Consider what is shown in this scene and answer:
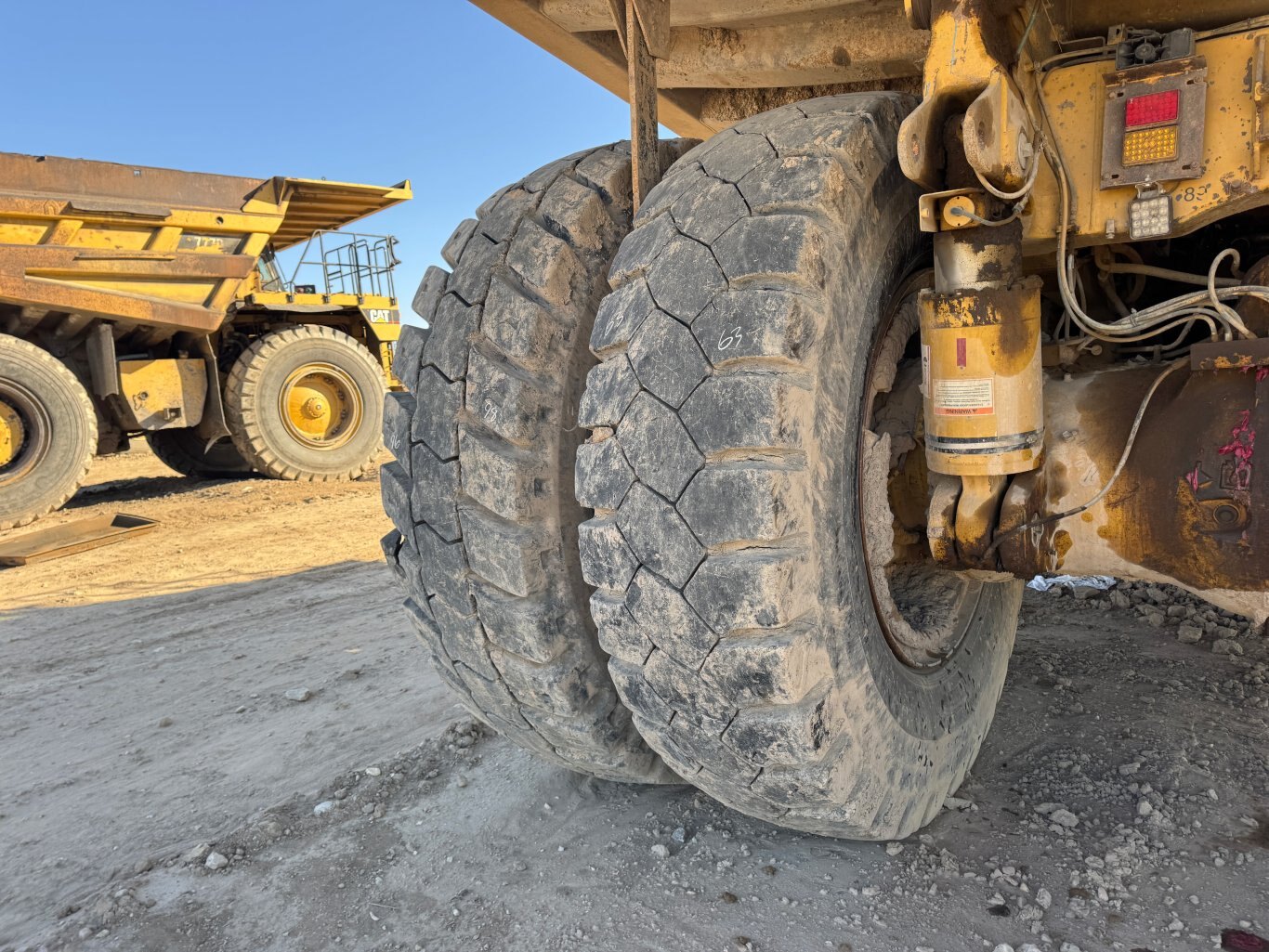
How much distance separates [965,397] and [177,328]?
9520 millimetres

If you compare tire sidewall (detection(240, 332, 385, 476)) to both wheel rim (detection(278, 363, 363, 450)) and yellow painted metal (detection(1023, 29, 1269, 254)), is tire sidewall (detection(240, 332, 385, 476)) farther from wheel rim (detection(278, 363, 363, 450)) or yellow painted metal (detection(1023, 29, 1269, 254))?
yellow painted metal (detection(1023, 29, 1269, 254))

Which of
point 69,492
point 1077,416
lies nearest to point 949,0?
point 1077,416

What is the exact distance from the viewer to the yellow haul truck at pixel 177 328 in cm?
825

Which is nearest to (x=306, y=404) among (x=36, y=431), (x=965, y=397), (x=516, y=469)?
(x=36, y=431)

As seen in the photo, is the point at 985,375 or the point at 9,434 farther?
the point at 9,434

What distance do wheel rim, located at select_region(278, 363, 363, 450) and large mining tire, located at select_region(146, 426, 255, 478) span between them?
1237 mm

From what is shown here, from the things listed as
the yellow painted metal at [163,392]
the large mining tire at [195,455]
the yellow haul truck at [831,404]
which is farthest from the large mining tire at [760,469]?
the large mining tire at [195,455]

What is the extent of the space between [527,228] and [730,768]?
1.28m

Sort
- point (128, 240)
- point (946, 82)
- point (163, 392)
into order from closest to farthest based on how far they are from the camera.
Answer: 1. point (946, 82)
2. point (128, 240)
3. point (163, 392)

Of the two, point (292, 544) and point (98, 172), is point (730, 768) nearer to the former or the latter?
point (292, 544)

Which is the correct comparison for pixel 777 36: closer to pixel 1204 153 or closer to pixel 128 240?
pixel 1204 153

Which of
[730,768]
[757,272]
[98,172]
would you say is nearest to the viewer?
[757,272]

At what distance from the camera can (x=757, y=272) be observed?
61.5 inches

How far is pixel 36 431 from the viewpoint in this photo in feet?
27.0
